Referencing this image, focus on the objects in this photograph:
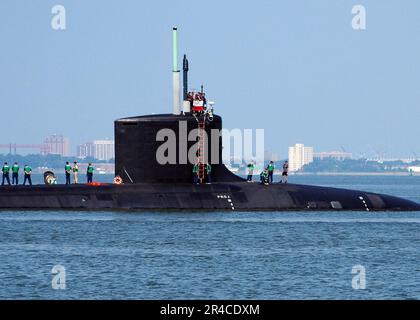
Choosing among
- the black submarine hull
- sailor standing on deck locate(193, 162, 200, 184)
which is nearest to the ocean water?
the black submarine hull

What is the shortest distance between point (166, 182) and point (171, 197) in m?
1.12

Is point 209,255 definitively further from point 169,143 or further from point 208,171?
point 169,143

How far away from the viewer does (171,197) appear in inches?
1679

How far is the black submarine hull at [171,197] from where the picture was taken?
1678 inches

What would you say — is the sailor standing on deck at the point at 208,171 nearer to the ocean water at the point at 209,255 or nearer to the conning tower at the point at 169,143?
the conning tower at the point at 169,143

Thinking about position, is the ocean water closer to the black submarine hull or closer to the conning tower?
the black submarine hull

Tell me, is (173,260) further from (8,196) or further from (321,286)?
(8,196)

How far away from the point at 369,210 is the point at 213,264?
1810cm

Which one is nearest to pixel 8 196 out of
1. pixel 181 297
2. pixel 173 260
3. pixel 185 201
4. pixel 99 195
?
pixel 99 195

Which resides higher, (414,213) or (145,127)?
(145,127)

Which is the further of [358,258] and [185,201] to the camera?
[185,201]

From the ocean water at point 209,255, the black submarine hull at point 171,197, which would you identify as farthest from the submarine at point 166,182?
the ocean water at point 209,255

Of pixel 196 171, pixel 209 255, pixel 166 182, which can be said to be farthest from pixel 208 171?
pixel 209 255

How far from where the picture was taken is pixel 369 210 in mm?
46625
